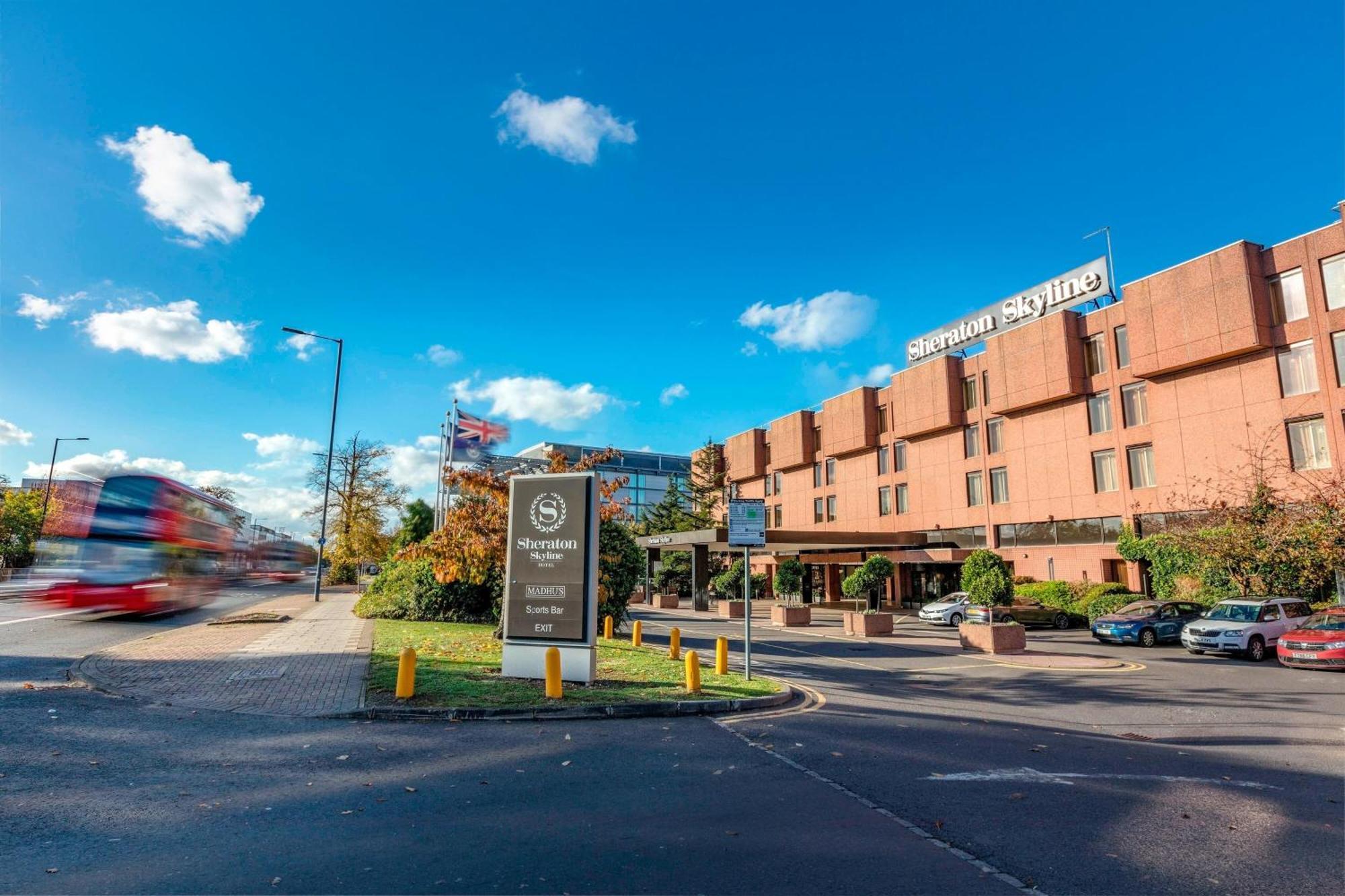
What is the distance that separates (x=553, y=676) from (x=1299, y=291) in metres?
32.3

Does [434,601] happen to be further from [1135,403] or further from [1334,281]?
[1334,281]

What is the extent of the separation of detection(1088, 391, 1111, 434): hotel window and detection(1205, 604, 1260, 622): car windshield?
16266 mm

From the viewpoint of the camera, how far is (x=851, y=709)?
11.1m

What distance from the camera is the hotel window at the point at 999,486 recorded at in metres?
40.3

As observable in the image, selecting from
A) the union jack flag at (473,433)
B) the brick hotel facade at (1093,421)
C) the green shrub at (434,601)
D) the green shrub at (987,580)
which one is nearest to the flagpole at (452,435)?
the union jack flag at (473,433)

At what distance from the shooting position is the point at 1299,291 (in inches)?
1116

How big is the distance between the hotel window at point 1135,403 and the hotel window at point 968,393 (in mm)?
8882

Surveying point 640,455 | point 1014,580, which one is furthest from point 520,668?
point 640,455

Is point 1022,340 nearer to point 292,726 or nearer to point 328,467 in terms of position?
point 328,467

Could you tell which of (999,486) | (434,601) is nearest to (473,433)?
(434,601)

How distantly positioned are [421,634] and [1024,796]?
15.4 m

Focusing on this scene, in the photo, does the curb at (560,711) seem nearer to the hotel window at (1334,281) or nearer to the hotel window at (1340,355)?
the hotel window at (1340,355)

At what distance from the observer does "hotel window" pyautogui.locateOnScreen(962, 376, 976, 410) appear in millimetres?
42747

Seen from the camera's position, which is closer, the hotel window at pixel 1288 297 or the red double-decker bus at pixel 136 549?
the red double-decker bus at pixel 136 549
